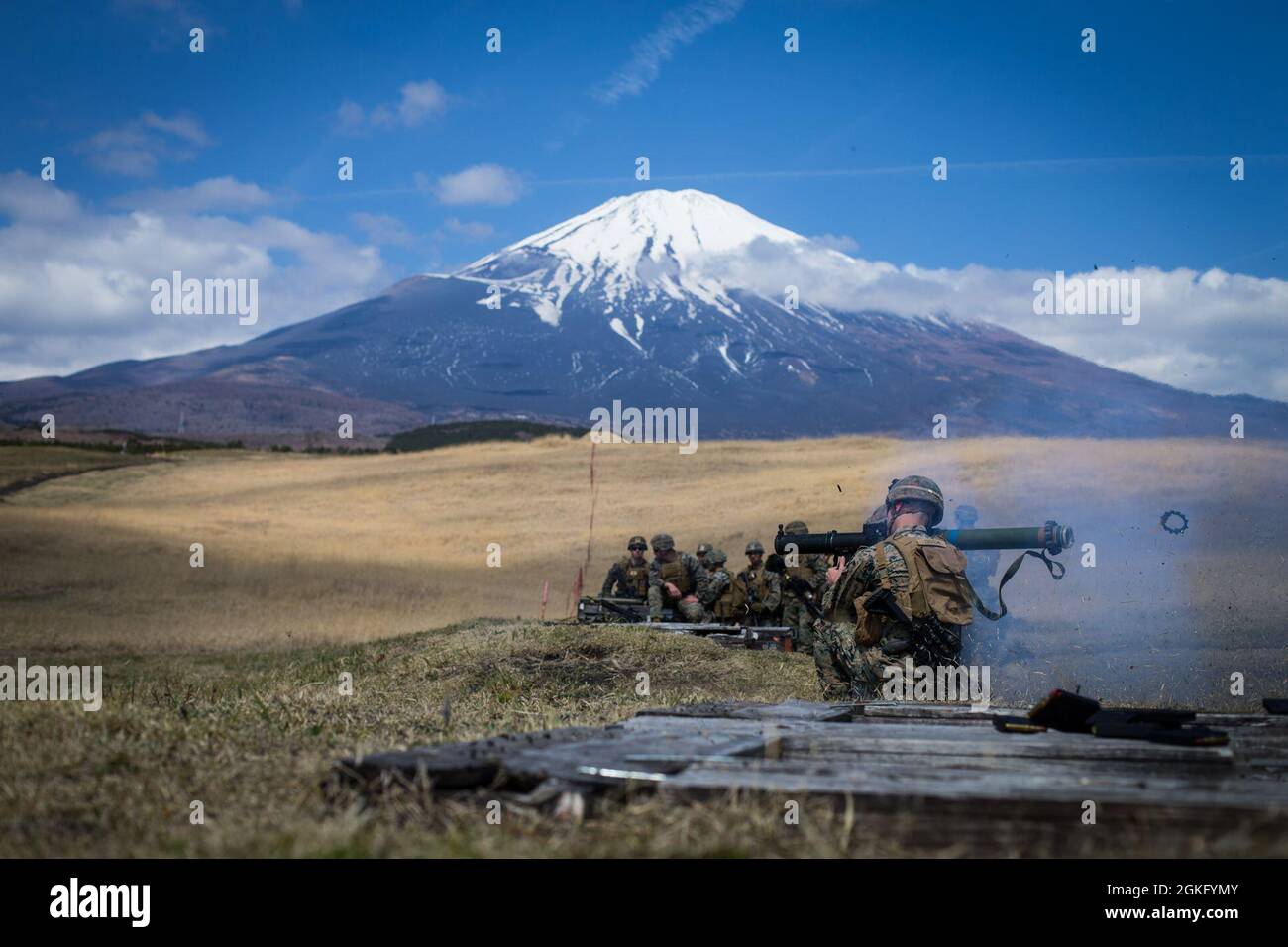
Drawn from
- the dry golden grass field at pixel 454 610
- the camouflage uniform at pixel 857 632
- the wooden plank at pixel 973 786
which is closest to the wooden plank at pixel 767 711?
the dry golden grass field at pixel 454 610

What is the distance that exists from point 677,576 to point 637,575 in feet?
4.95

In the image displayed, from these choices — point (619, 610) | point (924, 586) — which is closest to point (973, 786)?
point (924, 586)

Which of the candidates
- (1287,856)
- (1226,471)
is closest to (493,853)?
(1287,856)

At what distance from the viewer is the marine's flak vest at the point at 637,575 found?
79.3ft

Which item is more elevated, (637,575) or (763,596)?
(637,575)

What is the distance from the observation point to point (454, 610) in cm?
3488

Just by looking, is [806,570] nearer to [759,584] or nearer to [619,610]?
[759,584]

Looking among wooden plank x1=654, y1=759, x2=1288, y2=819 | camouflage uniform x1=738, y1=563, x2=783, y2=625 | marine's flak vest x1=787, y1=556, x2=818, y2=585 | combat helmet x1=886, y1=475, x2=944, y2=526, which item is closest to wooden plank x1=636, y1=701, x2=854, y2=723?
wooden plank x1=654, y1=759, x2=1288, y2=819

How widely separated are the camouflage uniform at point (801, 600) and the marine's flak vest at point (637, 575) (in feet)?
11.1

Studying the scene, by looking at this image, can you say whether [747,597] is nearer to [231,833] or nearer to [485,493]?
[231,833]

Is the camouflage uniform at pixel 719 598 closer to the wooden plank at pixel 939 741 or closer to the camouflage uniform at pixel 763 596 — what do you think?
the camouflage uniform at pixel 763 596

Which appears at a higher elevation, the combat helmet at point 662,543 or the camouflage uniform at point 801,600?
the combat helmet at point 662,543
